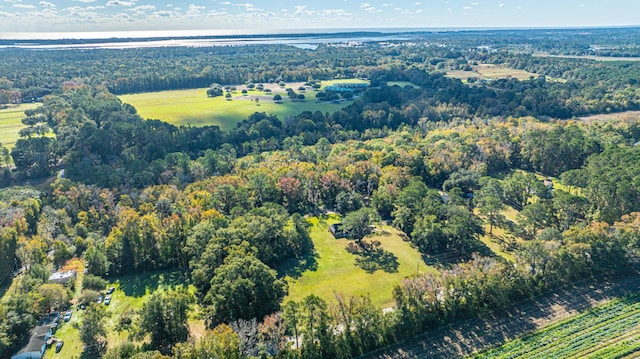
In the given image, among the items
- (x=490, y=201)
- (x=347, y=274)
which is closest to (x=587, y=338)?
(x=490, y=201)

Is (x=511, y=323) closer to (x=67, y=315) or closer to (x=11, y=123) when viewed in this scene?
(x=67, y=315)

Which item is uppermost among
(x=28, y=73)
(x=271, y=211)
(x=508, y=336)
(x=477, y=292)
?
(x=28, y=73)

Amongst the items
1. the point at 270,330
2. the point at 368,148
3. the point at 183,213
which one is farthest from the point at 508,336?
the point at 368,148

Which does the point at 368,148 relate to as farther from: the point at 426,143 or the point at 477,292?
the point at 477,292

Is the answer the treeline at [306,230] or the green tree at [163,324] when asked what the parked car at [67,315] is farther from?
the green tree at [163,324]

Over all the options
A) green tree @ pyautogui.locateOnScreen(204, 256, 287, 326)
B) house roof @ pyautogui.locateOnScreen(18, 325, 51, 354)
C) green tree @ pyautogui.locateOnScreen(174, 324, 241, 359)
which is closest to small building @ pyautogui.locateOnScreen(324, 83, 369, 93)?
green tree @ pyautogui.locateOnScreen(204, 256, 287, 326)

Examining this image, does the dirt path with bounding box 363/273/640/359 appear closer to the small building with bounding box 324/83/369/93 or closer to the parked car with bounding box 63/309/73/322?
the parked car with bounding box 63/309/73/322

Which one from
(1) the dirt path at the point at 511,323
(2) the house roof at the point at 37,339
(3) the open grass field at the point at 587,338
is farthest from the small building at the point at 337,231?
(2) the house roof at the point at 37,339
